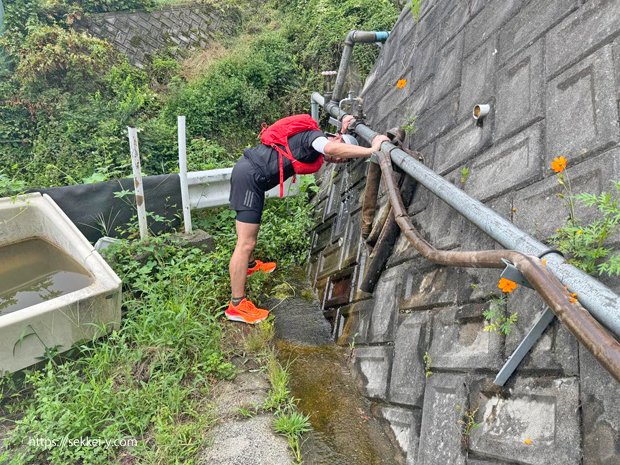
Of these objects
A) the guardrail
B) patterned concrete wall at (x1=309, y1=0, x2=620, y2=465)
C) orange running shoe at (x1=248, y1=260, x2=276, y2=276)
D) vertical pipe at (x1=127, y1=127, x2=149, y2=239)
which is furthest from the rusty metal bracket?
the guardrail

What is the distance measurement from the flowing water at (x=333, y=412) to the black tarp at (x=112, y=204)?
231 centimetres

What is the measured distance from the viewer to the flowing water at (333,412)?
2.53 meters

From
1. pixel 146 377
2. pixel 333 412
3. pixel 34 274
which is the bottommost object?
pixel 333 412

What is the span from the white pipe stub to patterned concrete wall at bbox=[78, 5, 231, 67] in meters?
8.24

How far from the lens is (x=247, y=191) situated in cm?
393

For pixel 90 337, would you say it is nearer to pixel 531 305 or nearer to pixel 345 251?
pixel 345 251

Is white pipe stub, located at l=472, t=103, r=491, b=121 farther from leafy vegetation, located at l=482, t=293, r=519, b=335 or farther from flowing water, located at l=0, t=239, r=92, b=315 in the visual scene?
flowing water, located at l=0, t=239, r=92, b=315

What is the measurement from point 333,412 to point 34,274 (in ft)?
11.0

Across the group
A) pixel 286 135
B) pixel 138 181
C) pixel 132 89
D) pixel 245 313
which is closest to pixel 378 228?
pixel 286 135

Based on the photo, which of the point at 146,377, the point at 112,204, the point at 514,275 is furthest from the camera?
the point at 112,204

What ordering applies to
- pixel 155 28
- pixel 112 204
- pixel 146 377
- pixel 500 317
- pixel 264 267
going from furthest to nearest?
pixel 155 28
pixel 264 267
pixel 112 204
pixel 146 377
pixel 500 317

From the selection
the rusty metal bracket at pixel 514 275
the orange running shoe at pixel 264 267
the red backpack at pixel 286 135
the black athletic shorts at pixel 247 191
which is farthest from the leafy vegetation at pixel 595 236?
the orange running shoe at pixel 264 267

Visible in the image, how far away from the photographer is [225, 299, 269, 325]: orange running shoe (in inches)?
154

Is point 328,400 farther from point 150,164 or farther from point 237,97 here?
point 237,97
